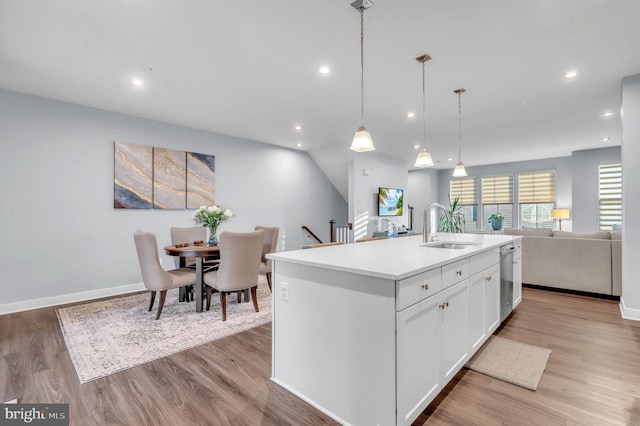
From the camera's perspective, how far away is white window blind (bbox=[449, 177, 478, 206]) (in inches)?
388

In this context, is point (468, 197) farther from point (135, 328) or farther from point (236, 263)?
point (135, 328)

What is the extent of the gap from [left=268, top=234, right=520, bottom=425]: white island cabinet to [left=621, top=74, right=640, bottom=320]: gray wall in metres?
2.48

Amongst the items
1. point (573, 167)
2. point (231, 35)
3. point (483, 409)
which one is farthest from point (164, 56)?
point (573, 167)

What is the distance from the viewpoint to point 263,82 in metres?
3.35

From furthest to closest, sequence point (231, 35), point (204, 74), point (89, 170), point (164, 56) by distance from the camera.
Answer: point (89, 170) → point (204, 74) → point (164, 56) → point (231, 35)

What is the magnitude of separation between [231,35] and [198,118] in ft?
7.97

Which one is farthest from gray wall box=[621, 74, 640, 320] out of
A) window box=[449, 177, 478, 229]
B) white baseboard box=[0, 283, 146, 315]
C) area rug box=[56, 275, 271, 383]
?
window box=[449, 177, 478, 229]

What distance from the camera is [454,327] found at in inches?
77.4

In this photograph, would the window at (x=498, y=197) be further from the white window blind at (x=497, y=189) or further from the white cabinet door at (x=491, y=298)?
the white cabinet door at (x=491, y=298)

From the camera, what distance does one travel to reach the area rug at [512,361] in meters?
2.11

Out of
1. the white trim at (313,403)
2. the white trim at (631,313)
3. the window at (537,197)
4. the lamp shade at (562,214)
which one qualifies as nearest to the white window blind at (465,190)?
the window at (537,197)

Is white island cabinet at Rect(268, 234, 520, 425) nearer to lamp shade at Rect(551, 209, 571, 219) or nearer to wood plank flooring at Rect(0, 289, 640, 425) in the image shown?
wood plank flooring at Rect(0, 289, 640, 425)

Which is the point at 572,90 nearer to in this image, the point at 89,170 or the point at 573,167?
the point at 573,167

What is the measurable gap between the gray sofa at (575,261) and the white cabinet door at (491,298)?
7.44 ft
